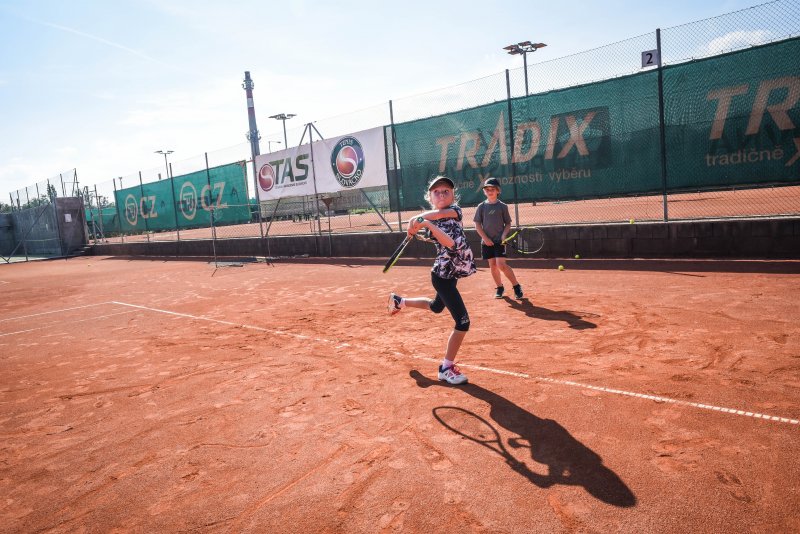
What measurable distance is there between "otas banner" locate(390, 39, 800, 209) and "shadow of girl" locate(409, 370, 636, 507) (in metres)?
7.84

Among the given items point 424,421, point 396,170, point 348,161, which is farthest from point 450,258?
point 348,161

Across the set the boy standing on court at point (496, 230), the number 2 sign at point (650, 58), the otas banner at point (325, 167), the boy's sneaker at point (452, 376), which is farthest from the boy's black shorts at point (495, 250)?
the otas banner at point (325, 167)

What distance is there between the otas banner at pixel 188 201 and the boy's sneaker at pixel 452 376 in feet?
49.6

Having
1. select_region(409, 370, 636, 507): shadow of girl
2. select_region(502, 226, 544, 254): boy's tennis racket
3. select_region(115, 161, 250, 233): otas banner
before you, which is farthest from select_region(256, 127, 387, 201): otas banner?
select_region(409, 370, 636, 507): shadow of girl

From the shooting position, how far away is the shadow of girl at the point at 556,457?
2.78 meters

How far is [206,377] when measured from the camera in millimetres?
5207

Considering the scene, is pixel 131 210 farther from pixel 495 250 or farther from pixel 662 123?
pixel 662 123

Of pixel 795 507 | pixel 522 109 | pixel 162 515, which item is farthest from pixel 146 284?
pixel 795 507

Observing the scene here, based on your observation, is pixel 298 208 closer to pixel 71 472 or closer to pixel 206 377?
pixel 206 377

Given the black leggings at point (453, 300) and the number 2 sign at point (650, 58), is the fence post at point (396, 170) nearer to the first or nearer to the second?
the number 2 sign at point (650, 58)

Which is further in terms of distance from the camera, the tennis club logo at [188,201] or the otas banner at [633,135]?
the tennis club logo at [188,201]

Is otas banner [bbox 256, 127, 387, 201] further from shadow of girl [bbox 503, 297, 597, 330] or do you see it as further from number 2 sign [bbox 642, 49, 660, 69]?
shadow of girl [bbox 503, 297, 597, 330]

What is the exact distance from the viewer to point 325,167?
1625 centimetres

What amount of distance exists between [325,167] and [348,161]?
1.16 metres
